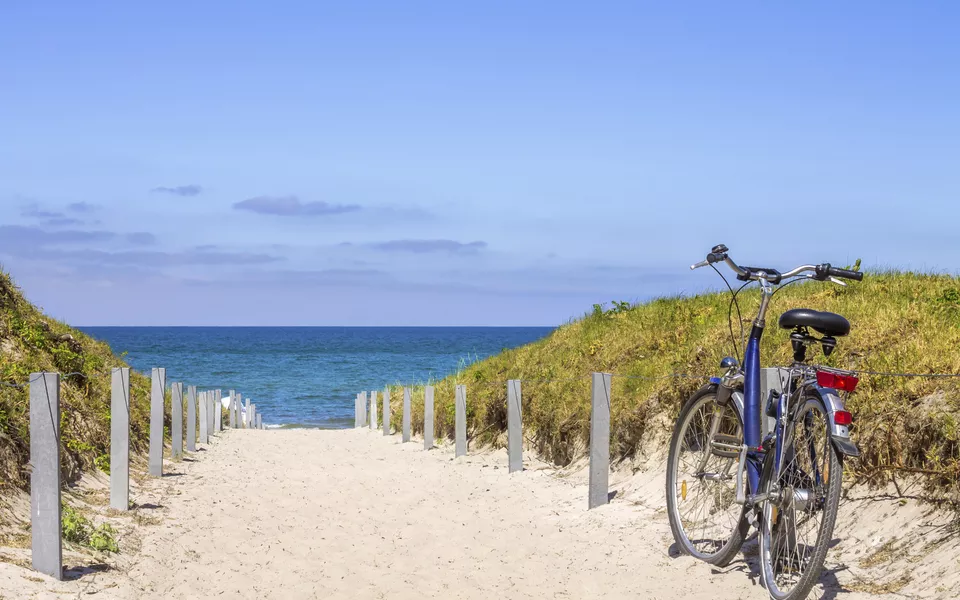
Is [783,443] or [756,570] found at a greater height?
[783,443]

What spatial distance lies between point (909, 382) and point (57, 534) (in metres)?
7.17

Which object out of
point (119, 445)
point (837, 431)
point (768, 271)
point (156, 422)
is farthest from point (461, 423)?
point (837, 431)

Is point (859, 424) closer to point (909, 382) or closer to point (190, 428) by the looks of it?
point (909, 382)

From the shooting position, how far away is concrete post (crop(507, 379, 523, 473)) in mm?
13962

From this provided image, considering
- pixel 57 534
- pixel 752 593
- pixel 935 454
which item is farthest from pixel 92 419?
pixel 935 454

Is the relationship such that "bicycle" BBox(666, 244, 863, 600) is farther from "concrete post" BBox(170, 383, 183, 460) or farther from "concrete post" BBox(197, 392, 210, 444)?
"concrete post" BBox(197, 392, 210, 444)

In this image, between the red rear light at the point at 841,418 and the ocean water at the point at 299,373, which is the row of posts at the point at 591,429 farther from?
the ocean water at the point at 299,373

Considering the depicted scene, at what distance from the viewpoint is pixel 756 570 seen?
7.11 meters

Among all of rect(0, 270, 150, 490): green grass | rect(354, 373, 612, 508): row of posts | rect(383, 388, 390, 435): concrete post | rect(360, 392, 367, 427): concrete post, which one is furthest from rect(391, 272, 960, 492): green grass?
rect(360, 392, 367, 427): concrete post

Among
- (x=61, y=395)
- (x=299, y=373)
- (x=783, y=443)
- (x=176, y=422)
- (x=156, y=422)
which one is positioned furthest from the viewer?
(x=299, y=373)

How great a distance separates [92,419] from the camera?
515 inches

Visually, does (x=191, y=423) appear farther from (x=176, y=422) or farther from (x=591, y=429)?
(x=591, y=429)

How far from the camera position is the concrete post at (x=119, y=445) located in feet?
34.2

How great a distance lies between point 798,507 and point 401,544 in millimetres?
4753
